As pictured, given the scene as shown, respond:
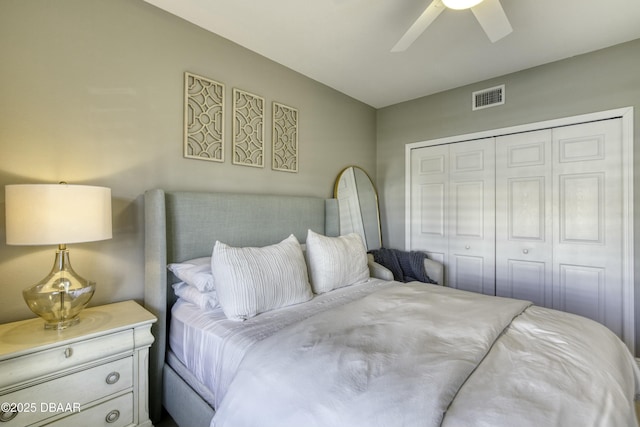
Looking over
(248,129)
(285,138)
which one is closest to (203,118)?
(248,129)

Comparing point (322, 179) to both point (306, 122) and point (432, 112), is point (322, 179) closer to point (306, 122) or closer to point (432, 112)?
point (306, 122)

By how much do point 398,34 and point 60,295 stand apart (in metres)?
2.57

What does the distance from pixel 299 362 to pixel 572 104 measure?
3043 millimetres

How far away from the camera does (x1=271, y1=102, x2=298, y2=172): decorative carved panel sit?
2559 millimetres

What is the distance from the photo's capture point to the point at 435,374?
3.11ft

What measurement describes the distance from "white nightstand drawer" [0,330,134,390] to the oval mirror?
7.01ft

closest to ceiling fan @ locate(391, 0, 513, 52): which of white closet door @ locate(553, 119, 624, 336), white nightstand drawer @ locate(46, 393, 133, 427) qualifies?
white closet door @ locate(553, 119, 624, 336)

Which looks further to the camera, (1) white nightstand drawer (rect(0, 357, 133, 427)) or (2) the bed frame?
(2) the bed frame

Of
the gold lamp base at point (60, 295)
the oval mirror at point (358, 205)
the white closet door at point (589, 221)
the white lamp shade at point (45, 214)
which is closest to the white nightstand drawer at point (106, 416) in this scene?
the gold lamp base at point (60, 295)

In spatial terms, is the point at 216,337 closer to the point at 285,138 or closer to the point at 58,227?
the point at 58,227

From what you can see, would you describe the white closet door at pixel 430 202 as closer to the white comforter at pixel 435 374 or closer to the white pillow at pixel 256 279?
the white comforter at pixel 435 374

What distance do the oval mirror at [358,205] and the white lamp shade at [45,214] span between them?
221cm

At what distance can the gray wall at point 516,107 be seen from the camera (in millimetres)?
2297

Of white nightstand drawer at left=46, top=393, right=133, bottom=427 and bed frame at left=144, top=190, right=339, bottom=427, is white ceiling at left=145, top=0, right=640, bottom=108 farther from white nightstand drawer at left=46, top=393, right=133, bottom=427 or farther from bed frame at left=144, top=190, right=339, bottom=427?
white nightstand drawer at left=46, top=393, right=133, bottom=427
